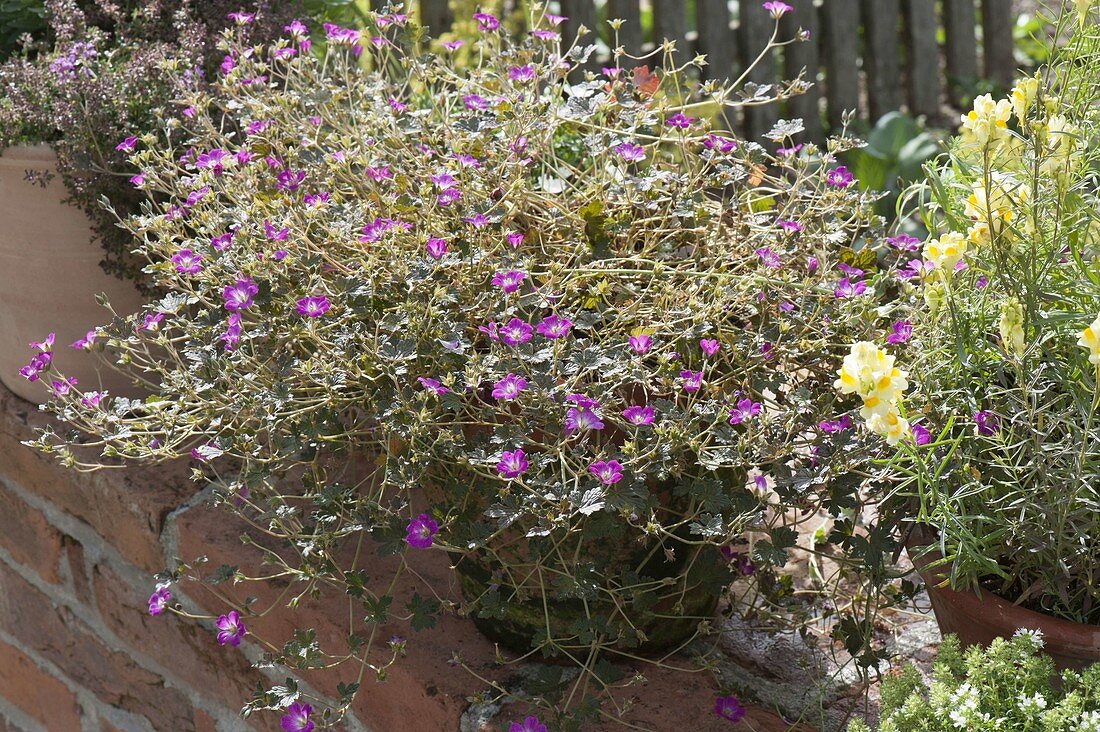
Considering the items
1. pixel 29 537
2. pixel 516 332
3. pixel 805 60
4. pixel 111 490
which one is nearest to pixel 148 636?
pixel 111 490

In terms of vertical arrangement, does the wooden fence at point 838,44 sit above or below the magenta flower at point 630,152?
below

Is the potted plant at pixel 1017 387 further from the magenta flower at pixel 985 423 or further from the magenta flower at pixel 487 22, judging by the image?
the magenta flower at pixel 487 22

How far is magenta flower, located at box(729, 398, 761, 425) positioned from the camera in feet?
4.29

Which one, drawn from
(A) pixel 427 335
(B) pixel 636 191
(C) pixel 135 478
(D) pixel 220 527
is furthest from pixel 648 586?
(C) pixel 135 478

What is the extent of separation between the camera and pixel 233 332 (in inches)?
56.2

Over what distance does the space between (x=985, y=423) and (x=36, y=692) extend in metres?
1.97

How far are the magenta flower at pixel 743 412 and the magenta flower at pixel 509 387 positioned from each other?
0.76ft

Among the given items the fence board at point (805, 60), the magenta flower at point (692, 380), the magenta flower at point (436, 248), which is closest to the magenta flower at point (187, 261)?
the magenta flower at point (436, 248)

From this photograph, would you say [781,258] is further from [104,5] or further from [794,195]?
[104,5]

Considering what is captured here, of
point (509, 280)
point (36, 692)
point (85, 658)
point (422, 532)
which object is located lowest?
point (36, 692)

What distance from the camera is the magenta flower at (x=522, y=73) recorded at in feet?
5.32

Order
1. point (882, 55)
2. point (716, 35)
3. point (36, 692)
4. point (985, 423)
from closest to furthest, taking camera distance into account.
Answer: point (985, 423), point (36, 692), point (716, 35), point (882, 55)

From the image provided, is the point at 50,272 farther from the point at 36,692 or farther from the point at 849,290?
the point at 849,290

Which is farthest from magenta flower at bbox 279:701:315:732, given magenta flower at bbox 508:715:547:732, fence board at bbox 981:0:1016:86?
fence board at bbox 981:0:1016:86
